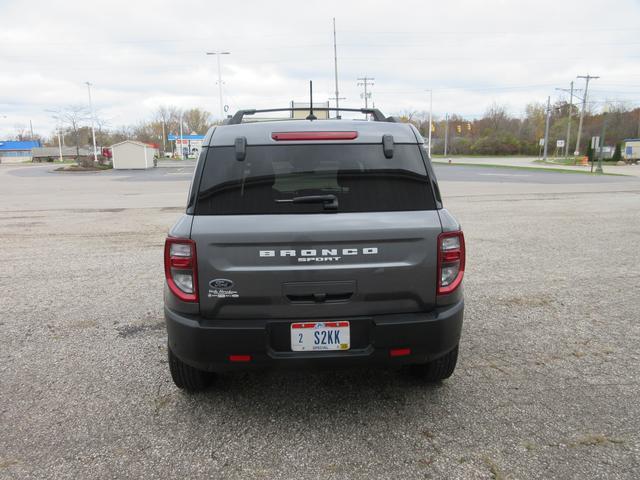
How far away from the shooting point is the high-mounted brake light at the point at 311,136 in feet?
A: 9.36

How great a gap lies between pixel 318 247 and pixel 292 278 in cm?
22

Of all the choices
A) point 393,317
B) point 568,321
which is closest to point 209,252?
point 393,317

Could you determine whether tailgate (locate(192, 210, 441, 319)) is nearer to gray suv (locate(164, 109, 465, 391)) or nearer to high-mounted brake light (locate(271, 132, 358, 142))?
gray suv (locate(164, 109, 465, 391))

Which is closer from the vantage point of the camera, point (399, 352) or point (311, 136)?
point (399, 352)

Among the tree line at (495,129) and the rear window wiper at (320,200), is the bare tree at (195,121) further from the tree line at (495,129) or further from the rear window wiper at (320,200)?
the rear window wiper at (320,200)

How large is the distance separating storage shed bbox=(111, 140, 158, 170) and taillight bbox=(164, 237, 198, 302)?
48.0 m

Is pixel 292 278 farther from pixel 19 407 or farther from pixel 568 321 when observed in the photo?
pixel 568 321

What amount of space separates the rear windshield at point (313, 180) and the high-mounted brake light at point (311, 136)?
0.05 meters

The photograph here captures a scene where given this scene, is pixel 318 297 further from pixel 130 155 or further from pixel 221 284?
pixel 130 155

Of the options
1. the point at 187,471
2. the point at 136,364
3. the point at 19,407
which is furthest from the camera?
the point at 136,364

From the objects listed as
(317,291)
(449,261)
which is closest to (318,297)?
(317,291)

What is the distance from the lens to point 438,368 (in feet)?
10.6

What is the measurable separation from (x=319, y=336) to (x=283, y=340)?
20 centimetres

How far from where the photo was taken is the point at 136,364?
3.76m
